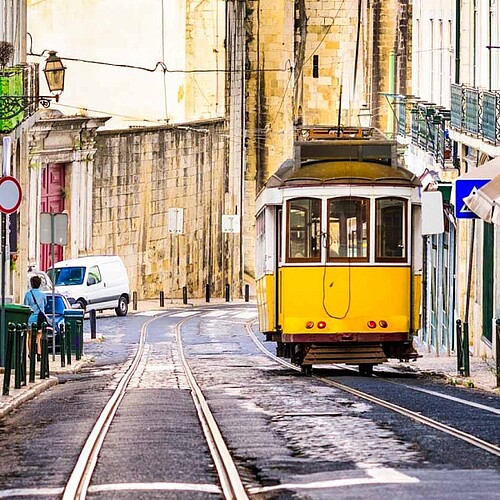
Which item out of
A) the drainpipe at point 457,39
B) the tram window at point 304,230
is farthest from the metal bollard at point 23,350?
the drainpipe at point 457,39

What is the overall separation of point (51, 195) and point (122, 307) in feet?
12.4

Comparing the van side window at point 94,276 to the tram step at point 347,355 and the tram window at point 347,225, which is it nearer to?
the tram step at point 347,355

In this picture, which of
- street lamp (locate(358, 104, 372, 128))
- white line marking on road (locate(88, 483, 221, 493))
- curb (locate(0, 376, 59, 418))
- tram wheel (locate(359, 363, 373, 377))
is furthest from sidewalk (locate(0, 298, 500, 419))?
street lamp (locate(358, 104, 372, 128))

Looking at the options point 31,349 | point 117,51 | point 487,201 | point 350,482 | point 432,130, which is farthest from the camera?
point 117,51

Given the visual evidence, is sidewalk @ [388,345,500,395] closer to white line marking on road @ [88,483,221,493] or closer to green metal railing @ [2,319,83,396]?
green metal railing @ [2,319,83,396]

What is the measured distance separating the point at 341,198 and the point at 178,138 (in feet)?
108

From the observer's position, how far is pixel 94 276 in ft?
145

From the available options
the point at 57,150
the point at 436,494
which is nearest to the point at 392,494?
the point at 436,494

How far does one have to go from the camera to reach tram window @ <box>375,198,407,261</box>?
71.9ft

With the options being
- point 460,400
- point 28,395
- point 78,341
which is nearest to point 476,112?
point 78,341

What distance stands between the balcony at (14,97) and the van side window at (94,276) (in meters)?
12.6

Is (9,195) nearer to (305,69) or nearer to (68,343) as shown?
(68,343)

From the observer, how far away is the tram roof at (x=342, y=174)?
2197 cm

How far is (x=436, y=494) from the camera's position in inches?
380
